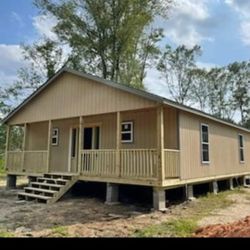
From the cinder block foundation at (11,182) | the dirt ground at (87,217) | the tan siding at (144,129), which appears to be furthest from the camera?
the cinder block foundation at (11,182)

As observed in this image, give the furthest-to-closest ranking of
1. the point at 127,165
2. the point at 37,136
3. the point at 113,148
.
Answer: the point at 37,136 → the point at 113,148 → the point at 127,165

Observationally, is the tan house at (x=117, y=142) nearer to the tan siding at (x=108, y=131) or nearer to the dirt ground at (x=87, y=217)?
the tan siding at (x=108, y=131)

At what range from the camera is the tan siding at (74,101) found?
1148 cm

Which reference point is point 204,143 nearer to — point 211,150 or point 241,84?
point 211,150

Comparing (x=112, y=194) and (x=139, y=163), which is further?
(x=112, y=194)

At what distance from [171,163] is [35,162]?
741cm

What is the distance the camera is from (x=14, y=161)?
1616 centimetres

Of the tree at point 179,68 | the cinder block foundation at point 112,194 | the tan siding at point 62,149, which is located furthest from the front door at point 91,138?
the tree at point 179,68

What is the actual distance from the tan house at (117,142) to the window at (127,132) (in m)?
0.04

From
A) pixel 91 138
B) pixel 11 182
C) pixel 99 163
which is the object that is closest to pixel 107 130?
pixel 91 138

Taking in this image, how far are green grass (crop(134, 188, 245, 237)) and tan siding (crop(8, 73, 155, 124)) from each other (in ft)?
12.6
